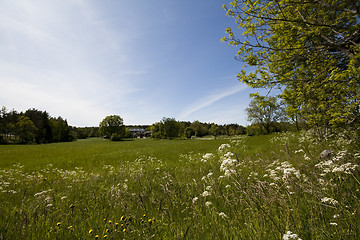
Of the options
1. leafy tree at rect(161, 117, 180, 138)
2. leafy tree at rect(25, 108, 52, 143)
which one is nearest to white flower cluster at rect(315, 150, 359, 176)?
leafy tree at rect(161, 117, 180, 138)

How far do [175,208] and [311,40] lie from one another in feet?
20.2

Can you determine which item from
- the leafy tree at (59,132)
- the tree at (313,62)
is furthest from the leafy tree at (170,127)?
the tree at (313,62)

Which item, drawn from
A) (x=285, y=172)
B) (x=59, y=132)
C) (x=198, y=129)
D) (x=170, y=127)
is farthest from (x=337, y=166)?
(x=198, y=129)

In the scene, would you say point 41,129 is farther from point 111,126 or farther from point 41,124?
point 111,126

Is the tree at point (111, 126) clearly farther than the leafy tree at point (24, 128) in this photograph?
Yes

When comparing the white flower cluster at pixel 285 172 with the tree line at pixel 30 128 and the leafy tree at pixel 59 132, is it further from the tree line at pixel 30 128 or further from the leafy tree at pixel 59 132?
the leafy tree at pixel 59 132

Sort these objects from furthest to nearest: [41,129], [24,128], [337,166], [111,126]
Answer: [111,126], [41,129], [24,128], [337,166]

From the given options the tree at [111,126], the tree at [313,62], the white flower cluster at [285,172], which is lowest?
the white flower cluster at [285,172]

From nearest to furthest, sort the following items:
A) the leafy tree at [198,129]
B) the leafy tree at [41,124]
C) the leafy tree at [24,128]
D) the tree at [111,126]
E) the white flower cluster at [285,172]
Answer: the white flower cluster at [285,172], the leafy tree at [24,128], the leafy tree at [41,124], the tree at [111,126], the leafy tree at [198,129]

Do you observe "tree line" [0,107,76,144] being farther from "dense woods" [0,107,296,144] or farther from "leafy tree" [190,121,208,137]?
"leafy tree" [190,121,208,137]

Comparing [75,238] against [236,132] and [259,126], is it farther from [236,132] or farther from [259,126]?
[236,132]

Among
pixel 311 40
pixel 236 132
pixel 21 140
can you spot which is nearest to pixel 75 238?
pixel 311 40

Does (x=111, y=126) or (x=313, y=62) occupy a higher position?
(x=111, y=126)

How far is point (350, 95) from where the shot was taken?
149 inches
